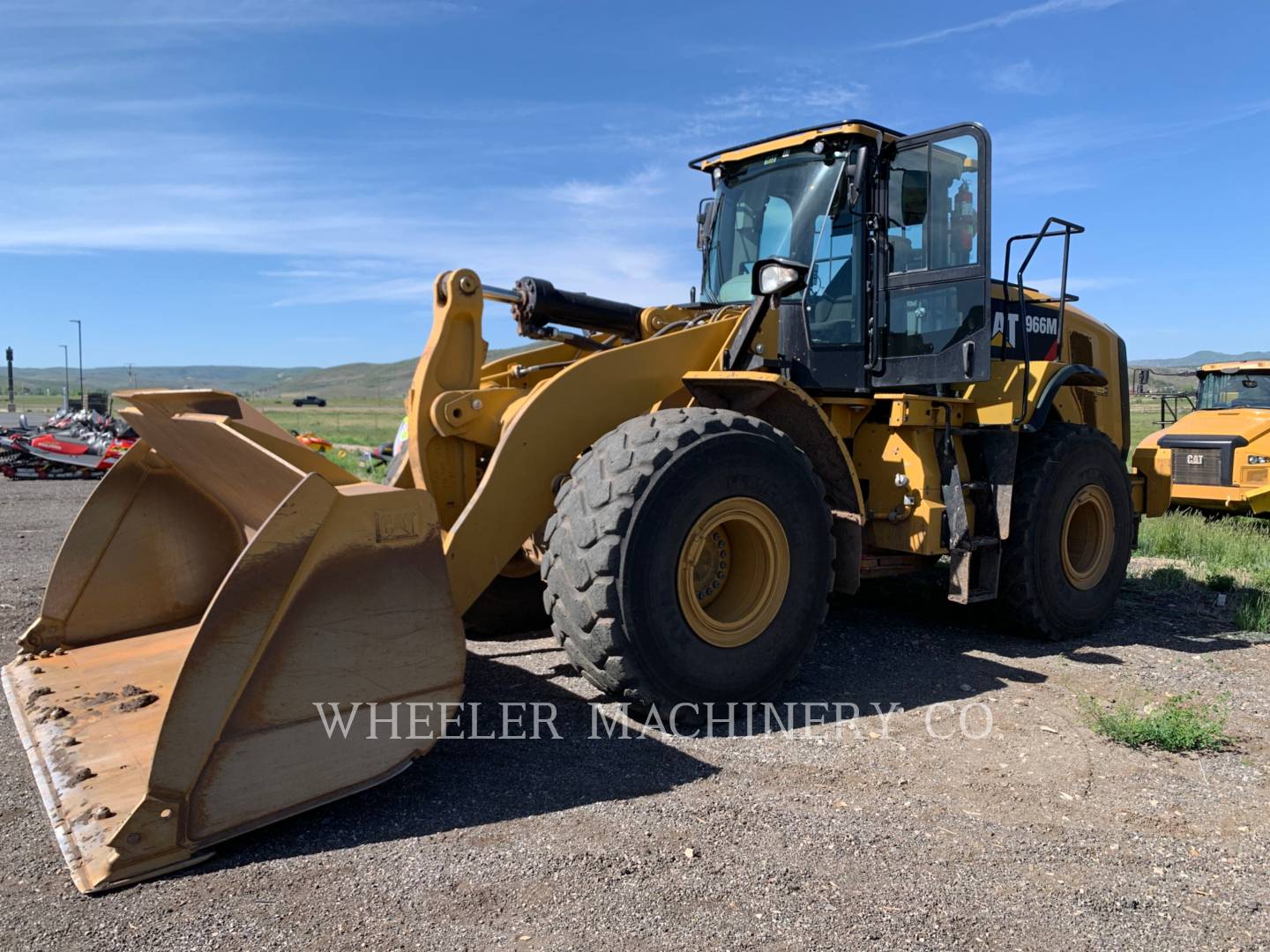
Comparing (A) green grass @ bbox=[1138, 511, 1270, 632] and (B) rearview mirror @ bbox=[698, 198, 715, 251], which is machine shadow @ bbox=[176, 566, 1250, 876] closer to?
(A) green grass @ bbox=[1138, 511, 1270, 632]

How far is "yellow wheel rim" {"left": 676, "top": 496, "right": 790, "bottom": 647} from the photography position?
456 centimetres

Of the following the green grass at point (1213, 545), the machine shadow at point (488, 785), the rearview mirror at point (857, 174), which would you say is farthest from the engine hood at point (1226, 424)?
A: the machine shadow at point (488, 785)

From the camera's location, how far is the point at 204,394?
4.99 meters

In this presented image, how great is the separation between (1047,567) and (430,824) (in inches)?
177

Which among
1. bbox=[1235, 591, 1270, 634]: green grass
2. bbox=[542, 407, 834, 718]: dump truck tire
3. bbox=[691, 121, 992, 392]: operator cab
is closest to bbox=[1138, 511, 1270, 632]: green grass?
bbox=[1235, 591, 1270, 634]: green grass

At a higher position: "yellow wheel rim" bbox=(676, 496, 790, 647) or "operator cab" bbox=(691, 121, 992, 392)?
"operator cab" bbox=(691, 121, 992, 392)

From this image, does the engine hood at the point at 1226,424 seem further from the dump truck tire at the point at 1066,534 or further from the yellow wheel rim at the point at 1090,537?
the yellow wheel rim at the point at 1090,537

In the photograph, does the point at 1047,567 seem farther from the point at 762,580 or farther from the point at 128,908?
the point at 128,908

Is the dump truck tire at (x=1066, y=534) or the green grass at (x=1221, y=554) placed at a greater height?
the dump truck tire at (x=1066, y=534)

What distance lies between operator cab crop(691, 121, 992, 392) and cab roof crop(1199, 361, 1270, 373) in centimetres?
1005

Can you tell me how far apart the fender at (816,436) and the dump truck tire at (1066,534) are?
1.48 m

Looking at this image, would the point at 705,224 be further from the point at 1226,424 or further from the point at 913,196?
the point at 1226,424

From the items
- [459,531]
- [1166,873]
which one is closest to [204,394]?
[459,531]

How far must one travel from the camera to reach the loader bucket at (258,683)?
121 inches
